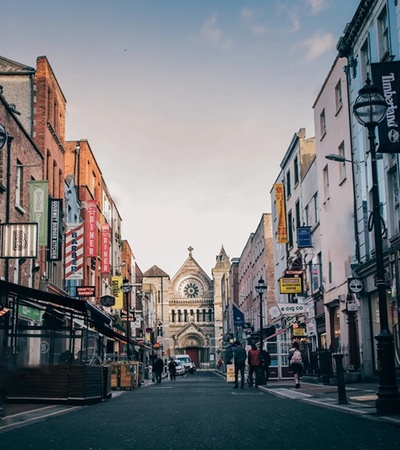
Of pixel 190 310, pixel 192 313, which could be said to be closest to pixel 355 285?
pixel 190 310

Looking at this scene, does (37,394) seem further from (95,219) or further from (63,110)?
(95,219)

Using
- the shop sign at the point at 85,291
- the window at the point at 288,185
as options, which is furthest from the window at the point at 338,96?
the shop sign at the point at 85,291

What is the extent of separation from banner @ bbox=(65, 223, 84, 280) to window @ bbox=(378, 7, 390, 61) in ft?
63.2

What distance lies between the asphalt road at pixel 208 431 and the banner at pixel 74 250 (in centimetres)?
2316

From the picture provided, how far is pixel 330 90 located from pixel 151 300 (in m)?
75.1

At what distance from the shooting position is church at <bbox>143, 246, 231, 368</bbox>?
111 metres

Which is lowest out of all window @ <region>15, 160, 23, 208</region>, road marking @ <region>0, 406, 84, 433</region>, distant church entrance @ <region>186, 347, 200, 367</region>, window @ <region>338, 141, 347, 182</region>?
road marking @ <region>0, 406, 84, 433</region>

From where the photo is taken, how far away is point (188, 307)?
113938mm

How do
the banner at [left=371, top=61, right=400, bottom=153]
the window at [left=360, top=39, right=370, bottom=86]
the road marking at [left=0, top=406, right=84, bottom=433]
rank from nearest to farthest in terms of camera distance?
the road marking at [left=0, top=406, right=84, bottom=433] → the banner at [left=371, top=61, right=400, bottom=153] → the window at [left=360, top=39, right=370, bottom=86]

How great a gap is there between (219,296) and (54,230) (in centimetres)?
8783

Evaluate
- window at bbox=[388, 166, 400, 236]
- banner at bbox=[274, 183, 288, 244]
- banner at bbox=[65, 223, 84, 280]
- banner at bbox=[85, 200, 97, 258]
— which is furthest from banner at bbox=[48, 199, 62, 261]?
banner at bbox=[274, 183, 288, 244]

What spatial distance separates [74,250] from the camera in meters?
36.7

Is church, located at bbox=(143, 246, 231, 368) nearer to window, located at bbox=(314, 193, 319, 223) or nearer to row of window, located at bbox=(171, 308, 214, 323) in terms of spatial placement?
row of window, located at bbox=(171, 308, 214, 323)

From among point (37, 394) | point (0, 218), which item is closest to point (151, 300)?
point (0, 218)
